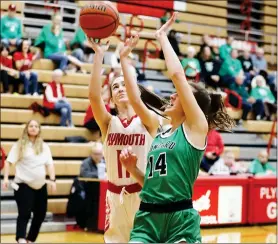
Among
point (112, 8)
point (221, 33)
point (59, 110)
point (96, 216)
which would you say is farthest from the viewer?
point (221, 33)

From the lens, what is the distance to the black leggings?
265 inches

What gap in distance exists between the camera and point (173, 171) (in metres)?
2.97

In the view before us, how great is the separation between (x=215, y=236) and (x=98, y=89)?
4.64 meters

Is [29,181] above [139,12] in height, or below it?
below

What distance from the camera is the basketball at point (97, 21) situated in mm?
3770

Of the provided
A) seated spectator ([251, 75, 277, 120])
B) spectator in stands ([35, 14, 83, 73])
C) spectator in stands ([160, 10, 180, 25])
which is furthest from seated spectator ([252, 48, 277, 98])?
spectator in stands ([35, 14, 83, 73])

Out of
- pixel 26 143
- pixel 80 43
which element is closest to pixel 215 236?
pixel 26 143

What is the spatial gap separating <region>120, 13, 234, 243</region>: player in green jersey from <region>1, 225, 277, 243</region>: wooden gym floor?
176 inches

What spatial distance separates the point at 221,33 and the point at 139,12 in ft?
11.2

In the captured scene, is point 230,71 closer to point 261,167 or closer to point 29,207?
point 261,167

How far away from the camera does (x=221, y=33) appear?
1537cm

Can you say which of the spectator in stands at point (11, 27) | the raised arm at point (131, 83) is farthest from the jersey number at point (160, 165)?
the spectator in stands at point (11, 27)

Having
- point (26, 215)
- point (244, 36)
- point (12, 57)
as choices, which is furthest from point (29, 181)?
point (244, 36)

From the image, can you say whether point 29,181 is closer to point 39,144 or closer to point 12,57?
point 39,144
